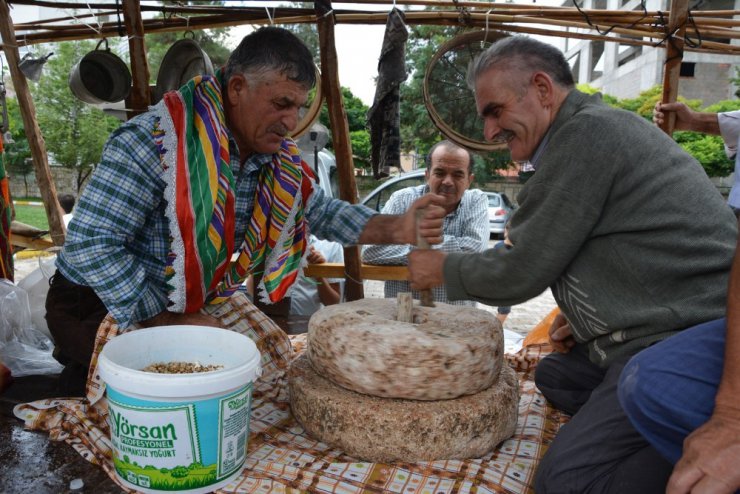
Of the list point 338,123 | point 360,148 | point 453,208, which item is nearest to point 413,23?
point 338,123

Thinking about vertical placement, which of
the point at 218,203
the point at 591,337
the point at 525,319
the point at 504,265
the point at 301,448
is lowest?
the point at 525,319

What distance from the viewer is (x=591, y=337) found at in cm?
186

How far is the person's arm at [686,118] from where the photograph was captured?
128 inches

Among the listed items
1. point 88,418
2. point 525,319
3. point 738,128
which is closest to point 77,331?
point 88,418

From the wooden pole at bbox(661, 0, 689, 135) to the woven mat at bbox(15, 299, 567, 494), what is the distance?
2.08 metres

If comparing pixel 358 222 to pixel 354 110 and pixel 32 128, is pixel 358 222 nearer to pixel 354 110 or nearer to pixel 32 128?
pixel 32 128

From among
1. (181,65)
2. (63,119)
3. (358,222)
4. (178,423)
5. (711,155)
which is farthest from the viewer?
(63,119)

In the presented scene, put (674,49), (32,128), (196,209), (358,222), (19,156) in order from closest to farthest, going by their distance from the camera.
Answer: (196,209) → (358,222) → (674,49) → (32,128) → (19,156)

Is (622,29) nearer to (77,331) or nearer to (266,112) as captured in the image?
(266,112)

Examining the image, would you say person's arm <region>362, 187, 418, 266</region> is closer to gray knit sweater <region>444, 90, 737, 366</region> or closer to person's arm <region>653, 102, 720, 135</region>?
person's arm <region>653, 102, 720, 135</region>

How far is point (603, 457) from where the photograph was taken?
61.8 inches

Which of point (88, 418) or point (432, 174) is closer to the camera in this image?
point (88, 418)

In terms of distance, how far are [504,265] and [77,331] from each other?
1.89 m

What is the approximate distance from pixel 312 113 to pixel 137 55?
3.90 ft
